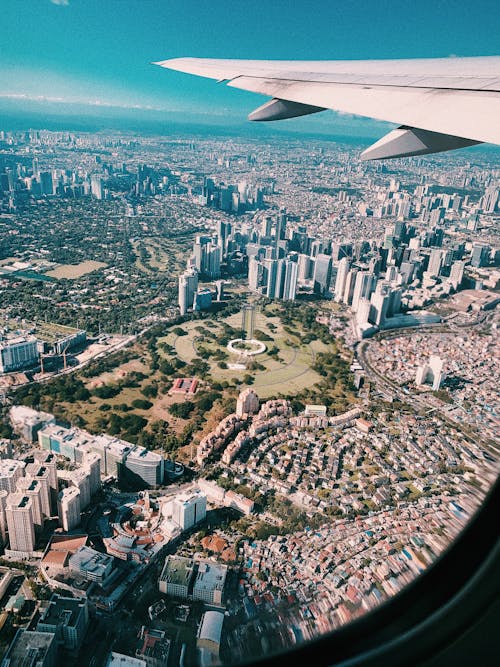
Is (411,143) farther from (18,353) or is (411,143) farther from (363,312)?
(363,312)

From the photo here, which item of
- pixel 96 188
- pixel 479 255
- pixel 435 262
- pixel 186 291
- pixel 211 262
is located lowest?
pixel 186 291

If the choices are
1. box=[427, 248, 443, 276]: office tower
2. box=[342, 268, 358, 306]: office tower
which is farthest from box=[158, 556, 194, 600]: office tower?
box=[427, 248, 443, 276]: office tower

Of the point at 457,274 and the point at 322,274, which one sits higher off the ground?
the point at 457,274

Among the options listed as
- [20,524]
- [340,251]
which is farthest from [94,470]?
[340,251]

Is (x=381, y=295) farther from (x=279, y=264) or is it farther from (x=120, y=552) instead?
(x=120, y=552)

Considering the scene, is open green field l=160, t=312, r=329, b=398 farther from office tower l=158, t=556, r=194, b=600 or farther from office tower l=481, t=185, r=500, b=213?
office tower l=481, t=185, r=500, b=213

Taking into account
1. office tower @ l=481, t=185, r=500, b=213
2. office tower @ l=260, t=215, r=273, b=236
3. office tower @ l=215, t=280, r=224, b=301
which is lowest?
office tower @ l=215, t=280, r=224, b=301
